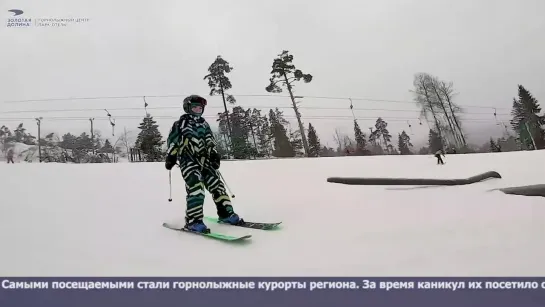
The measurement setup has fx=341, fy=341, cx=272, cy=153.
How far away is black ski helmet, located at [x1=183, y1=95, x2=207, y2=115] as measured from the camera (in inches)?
77.1

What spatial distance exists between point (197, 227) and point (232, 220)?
0.64ft

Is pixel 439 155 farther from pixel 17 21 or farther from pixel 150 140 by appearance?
pixel 17 21

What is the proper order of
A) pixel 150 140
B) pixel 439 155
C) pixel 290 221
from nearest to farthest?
pixel 290 221 → pixel 150 140 → pixel 439 155

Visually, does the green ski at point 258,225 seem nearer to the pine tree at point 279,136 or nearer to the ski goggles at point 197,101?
the pine tree at point 279,136

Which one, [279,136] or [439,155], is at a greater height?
[279,136]

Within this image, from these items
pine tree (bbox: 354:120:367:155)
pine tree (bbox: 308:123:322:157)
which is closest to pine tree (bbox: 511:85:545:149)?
pine tree (bbox: 354:120:367:155)

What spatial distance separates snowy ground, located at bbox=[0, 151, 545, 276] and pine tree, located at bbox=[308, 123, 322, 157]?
50 millimetres

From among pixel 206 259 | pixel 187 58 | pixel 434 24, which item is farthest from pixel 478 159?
pixel 187 58

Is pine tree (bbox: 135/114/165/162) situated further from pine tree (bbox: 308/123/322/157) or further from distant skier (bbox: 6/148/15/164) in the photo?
pine tree (bbox: 308/123/322/157)

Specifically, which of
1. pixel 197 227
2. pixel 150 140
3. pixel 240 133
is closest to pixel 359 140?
pixel 240 133

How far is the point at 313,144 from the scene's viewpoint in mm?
2227

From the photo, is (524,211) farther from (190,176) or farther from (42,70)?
(42,70)

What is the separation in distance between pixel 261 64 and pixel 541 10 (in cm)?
192

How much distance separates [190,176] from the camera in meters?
1.84
